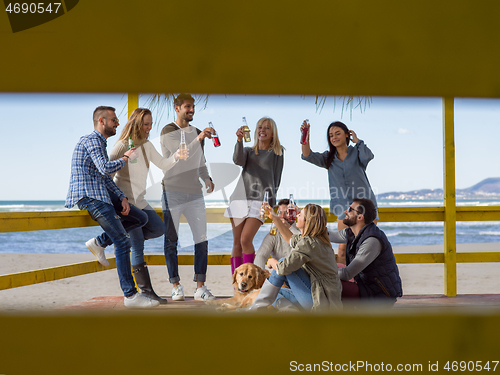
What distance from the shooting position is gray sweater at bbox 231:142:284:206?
9.62ft

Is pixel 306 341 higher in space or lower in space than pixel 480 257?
higher

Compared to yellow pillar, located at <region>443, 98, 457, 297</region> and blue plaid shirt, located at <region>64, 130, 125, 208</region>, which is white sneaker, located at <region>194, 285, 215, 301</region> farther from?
yellow pillar, located at <region>443, 98, 457, 297</region>

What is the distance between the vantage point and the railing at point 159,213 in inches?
105

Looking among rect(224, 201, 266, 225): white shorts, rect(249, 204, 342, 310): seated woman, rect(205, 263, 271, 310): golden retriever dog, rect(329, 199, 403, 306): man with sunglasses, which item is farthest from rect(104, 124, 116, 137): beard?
rect(329, 199, 403, 306): man with sunglasses

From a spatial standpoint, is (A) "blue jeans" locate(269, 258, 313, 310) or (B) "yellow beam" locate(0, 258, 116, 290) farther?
(B) "yellow beam" locate(0, 258, 116, 290)

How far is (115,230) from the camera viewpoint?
245 cm

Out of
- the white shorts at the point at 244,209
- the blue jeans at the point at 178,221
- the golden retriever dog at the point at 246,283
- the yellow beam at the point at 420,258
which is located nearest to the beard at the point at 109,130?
the blue jeans at the point at 178,221

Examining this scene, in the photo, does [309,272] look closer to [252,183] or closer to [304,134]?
[252,183]

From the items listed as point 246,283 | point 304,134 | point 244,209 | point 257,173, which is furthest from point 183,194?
point 304,134

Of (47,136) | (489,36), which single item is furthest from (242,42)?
(47,136)

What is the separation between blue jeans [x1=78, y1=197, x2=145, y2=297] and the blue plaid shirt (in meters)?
0.04

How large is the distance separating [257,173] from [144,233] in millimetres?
888

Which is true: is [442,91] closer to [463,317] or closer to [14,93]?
[463,317]

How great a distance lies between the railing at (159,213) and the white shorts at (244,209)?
379 mm
